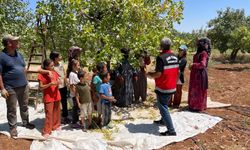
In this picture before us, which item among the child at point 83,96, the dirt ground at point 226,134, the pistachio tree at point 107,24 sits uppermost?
the pistachio tree at point 107,24

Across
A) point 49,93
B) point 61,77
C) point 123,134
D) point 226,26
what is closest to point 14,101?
point 49,93

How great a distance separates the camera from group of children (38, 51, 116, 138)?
6402 mm

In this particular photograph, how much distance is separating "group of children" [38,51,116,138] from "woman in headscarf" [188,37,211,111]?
2237 millimetres

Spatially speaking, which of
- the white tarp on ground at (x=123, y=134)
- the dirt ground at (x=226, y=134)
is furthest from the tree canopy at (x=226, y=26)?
the white tarp on ground at (x=123, y=134)

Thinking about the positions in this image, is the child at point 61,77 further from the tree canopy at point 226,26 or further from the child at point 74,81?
the tree canopy at point 226,26

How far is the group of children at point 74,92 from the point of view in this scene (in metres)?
6.40

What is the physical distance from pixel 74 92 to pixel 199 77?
3.05 m

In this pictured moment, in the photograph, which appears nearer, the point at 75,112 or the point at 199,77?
→ the point at 75,112

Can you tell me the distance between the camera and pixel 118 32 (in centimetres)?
810

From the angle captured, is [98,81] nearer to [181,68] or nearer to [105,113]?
[105,113]

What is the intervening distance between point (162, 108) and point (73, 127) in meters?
1.93

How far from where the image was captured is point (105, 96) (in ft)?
22.1

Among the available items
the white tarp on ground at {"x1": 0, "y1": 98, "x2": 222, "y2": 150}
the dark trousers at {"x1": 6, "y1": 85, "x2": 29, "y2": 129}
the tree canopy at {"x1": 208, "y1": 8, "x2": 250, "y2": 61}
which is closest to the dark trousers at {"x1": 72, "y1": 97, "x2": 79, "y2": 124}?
the white tarp on ground at {"x1": 0, "y1": 98, "x2": 222, "y2": 150}

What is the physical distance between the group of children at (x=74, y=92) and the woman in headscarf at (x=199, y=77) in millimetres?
2237
